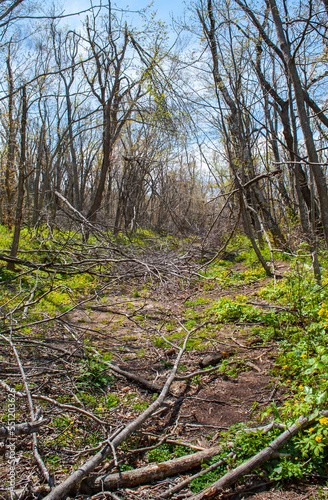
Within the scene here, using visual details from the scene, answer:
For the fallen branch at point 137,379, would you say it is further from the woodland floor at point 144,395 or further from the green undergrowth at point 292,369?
the green undergrowth at point 292,369

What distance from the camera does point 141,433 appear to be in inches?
106

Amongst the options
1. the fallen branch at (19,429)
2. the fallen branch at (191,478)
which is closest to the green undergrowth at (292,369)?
the fallen branch at (191,478)

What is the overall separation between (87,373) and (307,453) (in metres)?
2.11

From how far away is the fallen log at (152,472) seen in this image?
2.17 m

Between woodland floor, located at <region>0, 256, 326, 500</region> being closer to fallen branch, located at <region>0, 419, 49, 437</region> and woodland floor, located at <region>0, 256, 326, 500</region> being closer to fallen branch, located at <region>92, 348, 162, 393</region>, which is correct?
fallen branch, located at <region>92, 348, 162, 393</region>

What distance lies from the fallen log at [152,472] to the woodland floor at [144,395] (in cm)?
5

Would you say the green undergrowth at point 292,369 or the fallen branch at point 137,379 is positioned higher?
the green undergrowth at point 292,369

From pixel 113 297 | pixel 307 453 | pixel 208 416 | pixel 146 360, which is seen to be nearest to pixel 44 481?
pixel 208 416

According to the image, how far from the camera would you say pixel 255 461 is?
2.13 m

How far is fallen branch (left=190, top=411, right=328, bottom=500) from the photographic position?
6.61 feet

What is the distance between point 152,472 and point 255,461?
2.28 ft

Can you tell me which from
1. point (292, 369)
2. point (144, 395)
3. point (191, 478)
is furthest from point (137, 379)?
point (292, 369)

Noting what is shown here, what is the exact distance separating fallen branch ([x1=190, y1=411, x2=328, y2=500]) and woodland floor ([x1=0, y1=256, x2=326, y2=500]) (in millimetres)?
80

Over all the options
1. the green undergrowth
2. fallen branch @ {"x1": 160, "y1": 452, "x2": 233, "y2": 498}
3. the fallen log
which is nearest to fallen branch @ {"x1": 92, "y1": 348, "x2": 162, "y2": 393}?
the green undergrowth
